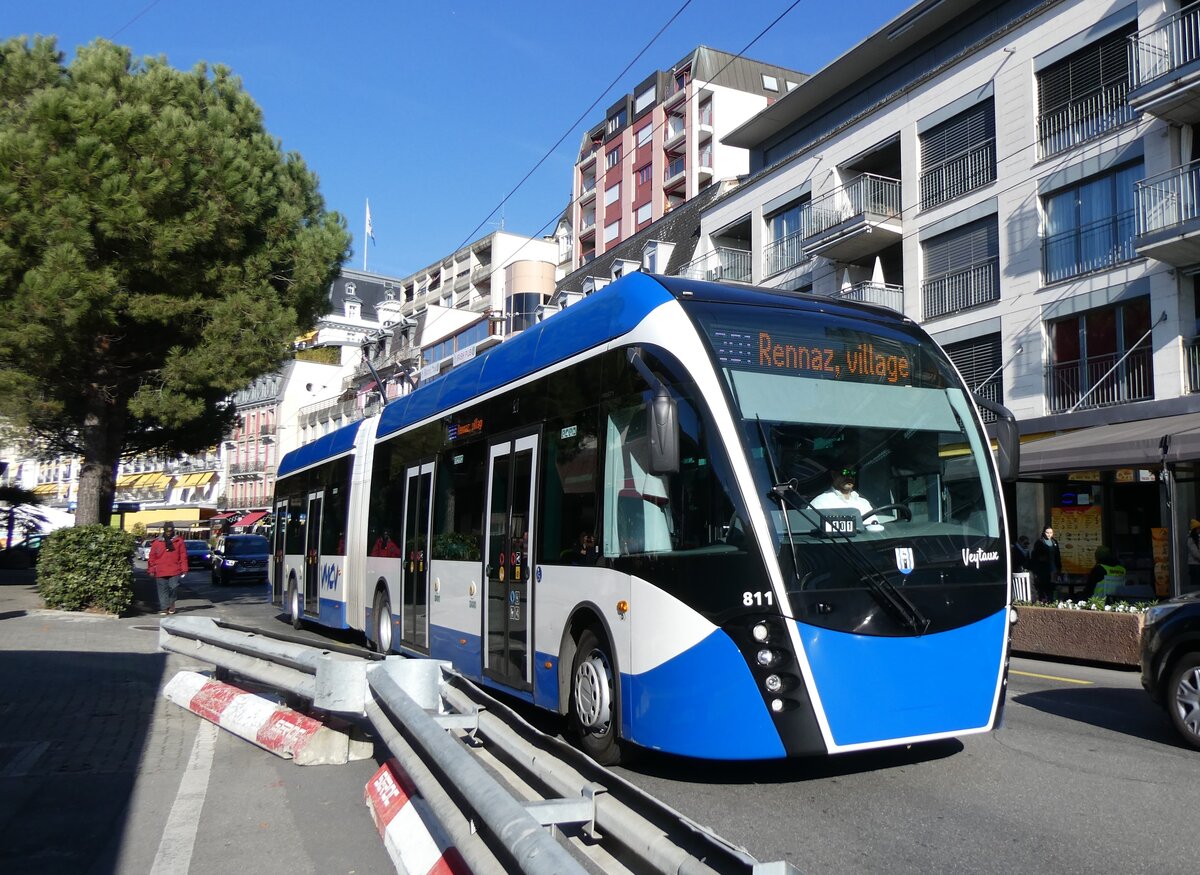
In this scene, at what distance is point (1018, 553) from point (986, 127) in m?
10.9

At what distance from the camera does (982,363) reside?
83.3 feet

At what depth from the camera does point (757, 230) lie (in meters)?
34.5

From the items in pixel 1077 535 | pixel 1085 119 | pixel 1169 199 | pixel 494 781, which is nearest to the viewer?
pixel 494 781

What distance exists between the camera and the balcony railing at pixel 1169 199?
20016mm

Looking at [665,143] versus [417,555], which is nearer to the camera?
[417,555]

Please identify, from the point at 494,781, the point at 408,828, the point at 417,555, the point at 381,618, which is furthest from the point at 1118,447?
the point at 494,781

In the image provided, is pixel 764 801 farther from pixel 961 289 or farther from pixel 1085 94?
pixel 961 289

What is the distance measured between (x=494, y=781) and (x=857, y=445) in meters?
3.49

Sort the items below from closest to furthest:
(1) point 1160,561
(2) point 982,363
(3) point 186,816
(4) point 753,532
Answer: (4) point 753,532 → (3) point 186,816 → (1) point 1160,561 → (2) point 982,363

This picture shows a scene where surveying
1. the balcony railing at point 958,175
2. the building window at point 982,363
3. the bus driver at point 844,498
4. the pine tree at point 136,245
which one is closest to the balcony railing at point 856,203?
the balcony railing at point 958,175

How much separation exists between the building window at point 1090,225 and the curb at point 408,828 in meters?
20.8

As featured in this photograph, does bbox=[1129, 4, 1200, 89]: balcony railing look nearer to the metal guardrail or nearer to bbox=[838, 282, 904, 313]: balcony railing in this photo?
bbox=[838, 282, 904, 313]: balcony railing

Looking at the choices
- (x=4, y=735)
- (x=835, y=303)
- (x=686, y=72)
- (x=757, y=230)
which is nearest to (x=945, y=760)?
(x=835, y=303)

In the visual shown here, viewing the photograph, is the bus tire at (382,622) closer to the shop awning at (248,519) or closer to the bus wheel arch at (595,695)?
the bus wheel arch at (595,695)
